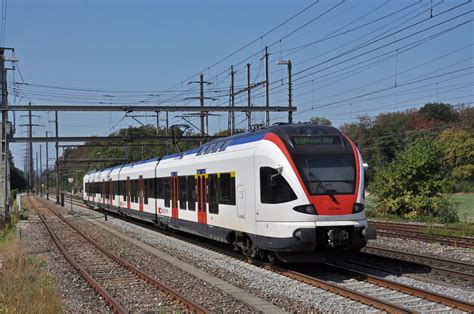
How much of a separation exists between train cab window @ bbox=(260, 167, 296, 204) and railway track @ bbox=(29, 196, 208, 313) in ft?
9.63

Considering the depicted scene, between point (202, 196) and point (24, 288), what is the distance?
7.65 metres

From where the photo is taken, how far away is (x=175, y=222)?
21641mm

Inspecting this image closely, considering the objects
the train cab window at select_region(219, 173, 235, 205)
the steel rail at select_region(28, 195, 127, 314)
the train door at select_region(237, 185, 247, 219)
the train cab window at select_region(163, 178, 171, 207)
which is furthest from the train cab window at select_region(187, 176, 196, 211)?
the train door at select_region(237, 185, 247, 219)

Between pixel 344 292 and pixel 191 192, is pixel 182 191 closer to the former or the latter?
pixel 191 192

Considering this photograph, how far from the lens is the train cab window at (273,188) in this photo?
A: 41.2 ft

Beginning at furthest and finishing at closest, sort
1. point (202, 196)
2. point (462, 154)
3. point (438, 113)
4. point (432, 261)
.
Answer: point (438, 113)
point (462, 154)
point (202, 196)
point (432, 261)

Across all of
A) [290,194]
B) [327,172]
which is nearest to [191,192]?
[290,194]

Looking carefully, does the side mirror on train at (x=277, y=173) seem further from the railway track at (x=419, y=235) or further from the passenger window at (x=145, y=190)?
the passenger window at (x=145, y=190)

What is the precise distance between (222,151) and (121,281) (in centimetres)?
477

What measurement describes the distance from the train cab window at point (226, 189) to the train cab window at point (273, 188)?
198 centimetres

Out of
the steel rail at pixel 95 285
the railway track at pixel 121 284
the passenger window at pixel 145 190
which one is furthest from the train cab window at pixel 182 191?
the passenger window at pixel 145 190

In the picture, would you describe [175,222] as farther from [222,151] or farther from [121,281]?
[121,281]

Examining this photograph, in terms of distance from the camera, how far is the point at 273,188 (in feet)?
42.2

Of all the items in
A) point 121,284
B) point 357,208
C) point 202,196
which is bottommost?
point 121,284
